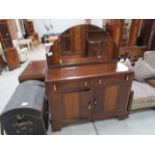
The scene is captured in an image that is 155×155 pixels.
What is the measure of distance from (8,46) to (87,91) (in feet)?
12.0

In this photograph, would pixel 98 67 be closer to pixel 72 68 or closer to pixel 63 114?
pixel 72 68

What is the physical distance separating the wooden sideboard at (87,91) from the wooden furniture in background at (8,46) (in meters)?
2.92

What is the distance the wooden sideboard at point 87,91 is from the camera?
1.52 metres

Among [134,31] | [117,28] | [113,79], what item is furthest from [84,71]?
[134,31]

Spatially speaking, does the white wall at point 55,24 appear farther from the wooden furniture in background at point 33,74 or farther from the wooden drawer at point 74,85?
the wooden drawer at point 74,85

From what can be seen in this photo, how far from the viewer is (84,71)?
5.39 ft

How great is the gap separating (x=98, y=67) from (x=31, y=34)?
719 centimetres

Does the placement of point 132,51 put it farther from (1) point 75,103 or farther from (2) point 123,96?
(1) point 75,103

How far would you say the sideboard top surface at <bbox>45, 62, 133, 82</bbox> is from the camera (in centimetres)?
151

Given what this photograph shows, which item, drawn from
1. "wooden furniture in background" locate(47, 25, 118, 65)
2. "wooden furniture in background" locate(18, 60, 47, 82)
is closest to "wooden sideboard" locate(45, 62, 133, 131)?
"wooden furniture in background" locate(47, 25, 118, 65)

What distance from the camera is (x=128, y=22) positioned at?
2.75 metres
